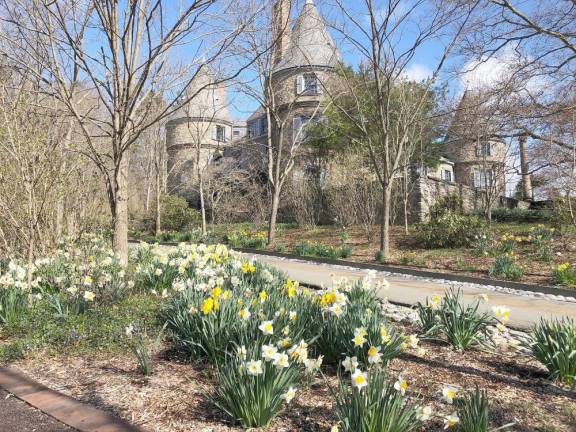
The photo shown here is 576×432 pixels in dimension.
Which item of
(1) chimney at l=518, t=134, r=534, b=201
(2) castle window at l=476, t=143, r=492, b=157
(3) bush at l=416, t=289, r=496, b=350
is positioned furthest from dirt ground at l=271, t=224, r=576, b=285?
(3) bush at l=416, t=289, r=496, b=350

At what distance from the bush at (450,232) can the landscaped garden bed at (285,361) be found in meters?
10.1

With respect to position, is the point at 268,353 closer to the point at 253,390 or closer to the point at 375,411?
the point at 253,390

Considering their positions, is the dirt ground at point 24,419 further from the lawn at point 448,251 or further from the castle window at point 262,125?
the castle window at point 262,125

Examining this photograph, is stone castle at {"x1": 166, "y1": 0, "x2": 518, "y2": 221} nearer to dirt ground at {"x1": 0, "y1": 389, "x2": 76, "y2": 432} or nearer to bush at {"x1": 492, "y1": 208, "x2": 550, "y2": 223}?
bush at {"x1": 492, "y1": 208, "x2": 550, "y2": 223}

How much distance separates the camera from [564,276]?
963 centimetres

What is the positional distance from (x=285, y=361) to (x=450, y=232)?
1317 centimetres

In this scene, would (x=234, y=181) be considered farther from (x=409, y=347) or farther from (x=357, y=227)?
(x=409, y=347)

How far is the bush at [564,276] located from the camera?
9.55m

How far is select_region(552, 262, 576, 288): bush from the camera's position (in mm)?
9555

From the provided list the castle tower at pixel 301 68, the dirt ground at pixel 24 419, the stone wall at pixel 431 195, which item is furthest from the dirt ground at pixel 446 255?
the dirt ground at pixel 24 419

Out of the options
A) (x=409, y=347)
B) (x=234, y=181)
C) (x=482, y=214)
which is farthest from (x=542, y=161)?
(x=409, y=347)

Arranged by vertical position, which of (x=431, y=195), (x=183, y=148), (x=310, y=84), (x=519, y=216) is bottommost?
(x=519, y=216)

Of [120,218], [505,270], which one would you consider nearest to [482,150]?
[505,270]

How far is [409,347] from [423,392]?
1245mm
